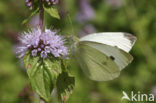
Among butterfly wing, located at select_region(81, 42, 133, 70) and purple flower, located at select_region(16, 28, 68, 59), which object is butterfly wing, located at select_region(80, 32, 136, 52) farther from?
purple flower, located at select_region(16, 28, 68, 59)

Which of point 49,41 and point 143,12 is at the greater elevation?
point 49,41

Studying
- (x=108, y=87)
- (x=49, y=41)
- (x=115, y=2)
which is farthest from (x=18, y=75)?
(x=49, y=41)

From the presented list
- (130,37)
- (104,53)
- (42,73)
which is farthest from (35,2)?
(130,37)

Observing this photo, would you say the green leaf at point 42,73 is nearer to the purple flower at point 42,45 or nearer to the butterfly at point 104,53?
the purple flower at point 42,45

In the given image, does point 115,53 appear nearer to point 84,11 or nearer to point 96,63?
point 96,63

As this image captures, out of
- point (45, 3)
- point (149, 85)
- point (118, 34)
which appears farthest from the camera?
point (149, 85)

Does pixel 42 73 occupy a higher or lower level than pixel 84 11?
higher

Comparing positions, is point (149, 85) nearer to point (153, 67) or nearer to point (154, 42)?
point (153, 67)
